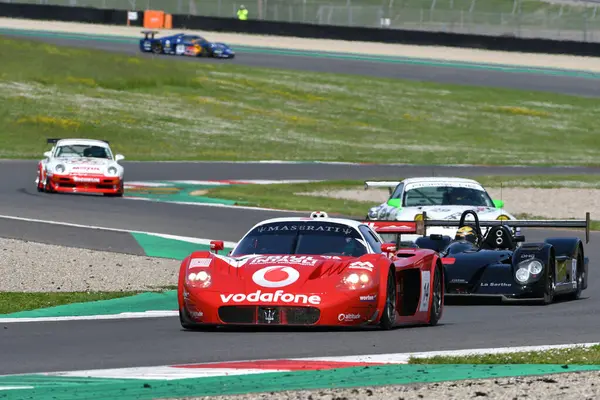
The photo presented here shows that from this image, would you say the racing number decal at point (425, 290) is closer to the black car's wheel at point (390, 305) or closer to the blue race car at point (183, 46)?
the black car's wheel at point (390, 305)

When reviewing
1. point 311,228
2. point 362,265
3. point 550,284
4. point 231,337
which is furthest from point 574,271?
point 231,337

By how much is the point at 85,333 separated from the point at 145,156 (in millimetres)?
33486

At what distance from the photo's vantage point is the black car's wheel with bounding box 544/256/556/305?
14.2 meters

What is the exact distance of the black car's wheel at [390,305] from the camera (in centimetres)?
1123

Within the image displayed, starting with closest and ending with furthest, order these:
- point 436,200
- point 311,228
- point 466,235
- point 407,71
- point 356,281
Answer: point 356,281 < point 311,228 < point 466,235 < point 436,200 < point 407,71

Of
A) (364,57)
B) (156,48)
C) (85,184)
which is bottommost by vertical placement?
(364,57)

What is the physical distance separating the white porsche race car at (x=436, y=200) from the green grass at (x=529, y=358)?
10287mm

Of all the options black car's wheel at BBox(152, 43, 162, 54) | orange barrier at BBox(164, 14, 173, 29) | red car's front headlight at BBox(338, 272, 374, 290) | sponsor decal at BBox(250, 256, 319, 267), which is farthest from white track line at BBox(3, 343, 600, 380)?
orange barrier at BBox(164, 14, 173, 29)

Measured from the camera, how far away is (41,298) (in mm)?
14000

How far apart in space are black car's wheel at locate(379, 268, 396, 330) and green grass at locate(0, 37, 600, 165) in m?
31.9

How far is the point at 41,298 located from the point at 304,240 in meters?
3.40

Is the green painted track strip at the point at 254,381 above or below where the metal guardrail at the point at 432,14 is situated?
above

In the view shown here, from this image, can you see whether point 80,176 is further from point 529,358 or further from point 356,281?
point 529,358

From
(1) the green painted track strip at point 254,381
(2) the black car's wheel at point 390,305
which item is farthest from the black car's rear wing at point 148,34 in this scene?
(1) the green painted track strip at point 254,381
